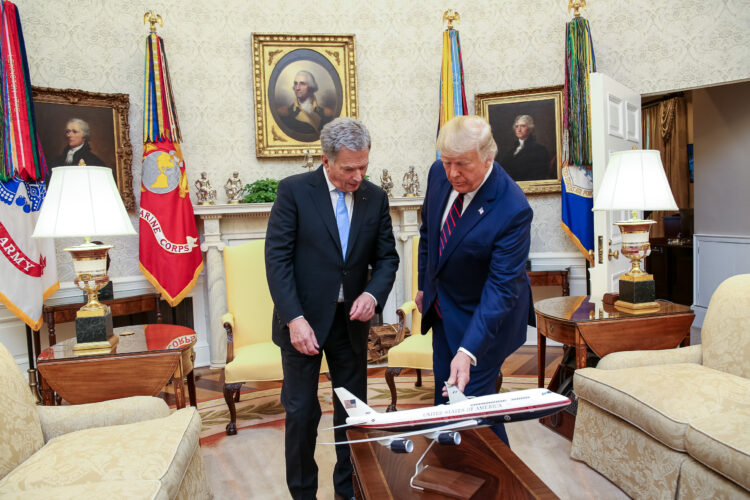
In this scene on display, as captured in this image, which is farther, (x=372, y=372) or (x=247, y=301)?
(x=372, y=372)

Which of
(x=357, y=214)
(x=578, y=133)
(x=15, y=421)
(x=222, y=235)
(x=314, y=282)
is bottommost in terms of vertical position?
(x=15, y=421)

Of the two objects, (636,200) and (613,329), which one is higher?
(636,200)

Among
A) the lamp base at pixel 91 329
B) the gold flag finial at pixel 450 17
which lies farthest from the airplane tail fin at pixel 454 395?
the gold flag finial at pixel 450 17

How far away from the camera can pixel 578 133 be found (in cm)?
479

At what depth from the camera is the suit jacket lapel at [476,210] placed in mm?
2025

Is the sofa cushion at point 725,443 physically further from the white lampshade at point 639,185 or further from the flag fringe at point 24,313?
the flag fringe at point 24,313

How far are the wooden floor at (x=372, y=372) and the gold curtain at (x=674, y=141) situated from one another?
4757 millimetres

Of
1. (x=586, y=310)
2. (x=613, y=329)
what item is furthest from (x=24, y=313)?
(x=613, y=329)

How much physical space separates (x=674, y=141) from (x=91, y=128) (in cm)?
811

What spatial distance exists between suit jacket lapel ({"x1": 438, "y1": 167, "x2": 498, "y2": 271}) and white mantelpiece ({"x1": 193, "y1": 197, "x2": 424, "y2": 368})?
117 inches

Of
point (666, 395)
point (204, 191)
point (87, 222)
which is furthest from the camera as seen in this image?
point (204, 191)

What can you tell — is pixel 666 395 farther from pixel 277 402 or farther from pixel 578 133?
pixel 578 133

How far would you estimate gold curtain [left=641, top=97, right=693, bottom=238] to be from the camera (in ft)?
27.3

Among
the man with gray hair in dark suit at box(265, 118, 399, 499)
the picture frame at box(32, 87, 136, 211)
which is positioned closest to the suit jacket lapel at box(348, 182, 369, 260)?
the man with gray hair in dark suit at box(265, 118, 399, 499)
